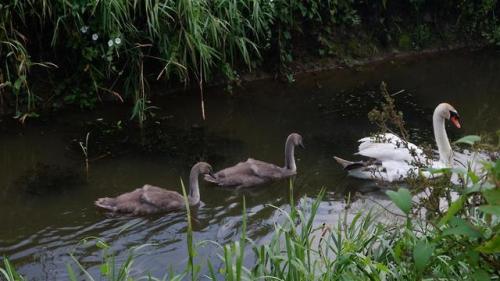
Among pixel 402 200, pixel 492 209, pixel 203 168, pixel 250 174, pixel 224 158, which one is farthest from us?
pixel 224 158

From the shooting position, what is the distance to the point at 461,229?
2.67 m

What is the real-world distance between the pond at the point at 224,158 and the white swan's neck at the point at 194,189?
122mm

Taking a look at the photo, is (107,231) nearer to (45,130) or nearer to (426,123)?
(45,130)

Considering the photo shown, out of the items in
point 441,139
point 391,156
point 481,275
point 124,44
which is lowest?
point 481,275

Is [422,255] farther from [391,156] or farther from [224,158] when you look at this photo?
[224,158]

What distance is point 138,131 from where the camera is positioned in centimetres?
777

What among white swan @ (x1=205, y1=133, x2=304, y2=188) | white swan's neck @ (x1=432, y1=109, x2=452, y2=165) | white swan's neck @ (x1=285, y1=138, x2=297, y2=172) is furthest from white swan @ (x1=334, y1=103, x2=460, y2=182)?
white swan @ (x1=205, y1=133, x2=304, y2=188)

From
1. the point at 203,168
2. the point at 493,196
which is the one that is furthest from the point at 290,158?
the point at 493,196

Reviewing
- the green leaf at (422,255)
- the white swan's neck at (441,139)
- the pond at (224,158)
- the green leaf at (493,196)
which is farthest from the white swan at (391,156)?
the green leaf at (493,196)

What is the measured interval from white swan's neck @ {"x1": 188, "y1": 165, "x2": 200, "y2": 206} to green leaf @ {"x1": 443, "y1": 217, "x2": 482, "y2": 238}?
3.92 m

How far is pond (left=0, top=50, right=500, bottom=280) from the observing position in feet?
18.6

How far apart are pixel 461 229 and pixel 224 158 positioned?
4.85 metres

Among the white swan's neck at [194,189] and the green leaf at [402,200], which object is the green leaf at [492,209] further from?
the white swan's neck at [194,189]

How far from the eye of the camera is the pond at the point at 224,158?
5.66 m
